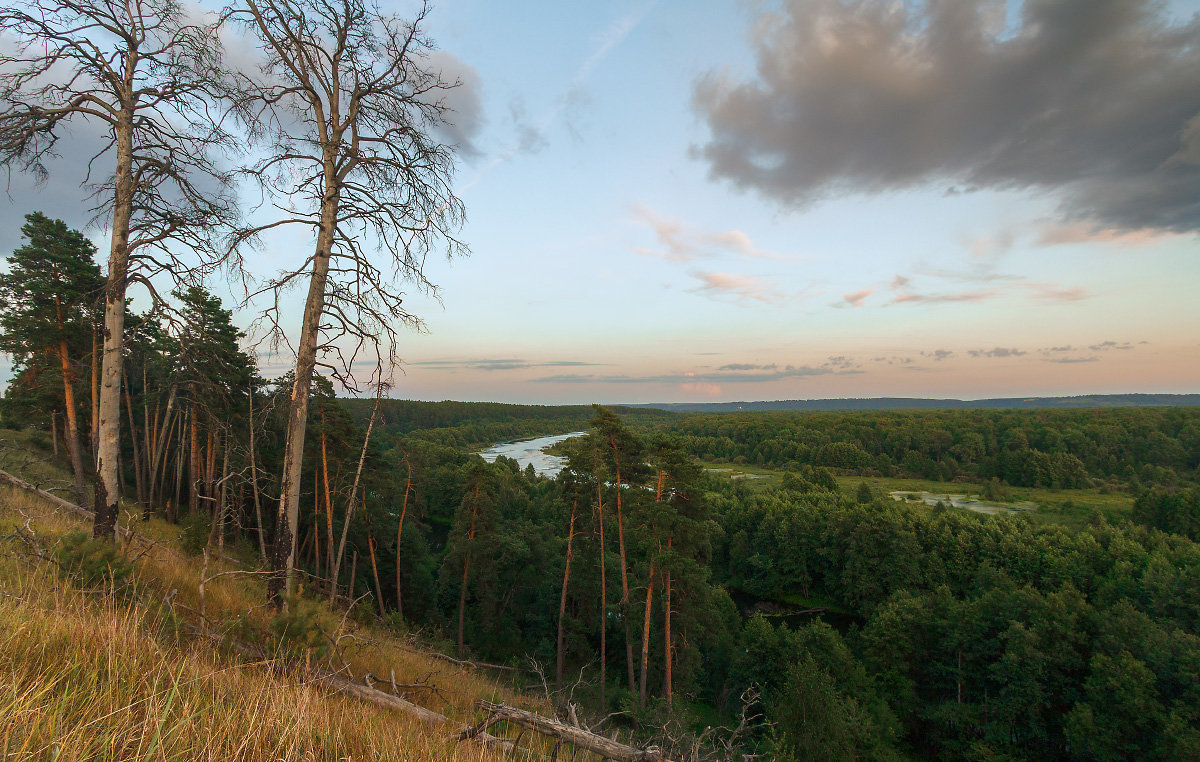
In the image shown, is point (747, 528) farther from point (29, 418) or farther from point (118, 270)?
point (29, 418)

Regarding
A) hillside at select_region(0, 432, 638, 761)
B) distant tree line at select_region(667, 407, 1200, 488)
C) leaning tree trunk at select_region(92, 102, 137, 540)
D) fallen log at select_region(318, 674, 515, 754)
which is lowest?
distant tree line at select_region(667, 407, 1200, 488)

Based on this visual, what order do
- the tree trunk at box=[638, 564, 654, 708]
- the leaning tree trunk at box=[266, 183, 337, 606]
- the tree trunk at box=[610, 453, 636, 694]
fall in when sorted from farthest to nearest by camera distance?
the tree trunk at box=[610, 453, 636, 694]
the tree trunk at box=[638, 564, 654, 708]
the leaning tree trunk at box=[266, 183, 337, 606]

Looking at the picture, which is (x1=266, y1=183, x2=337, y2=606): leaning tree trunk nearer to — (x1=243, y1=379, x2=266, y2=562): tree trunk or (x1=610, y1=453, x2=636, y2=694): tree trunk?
(x1=243, y1=379, x2=266, y2=562): tree trunk

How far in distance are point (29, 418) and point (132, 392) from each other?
9.00 m

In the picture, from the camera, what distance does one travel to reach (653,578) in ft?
52.4

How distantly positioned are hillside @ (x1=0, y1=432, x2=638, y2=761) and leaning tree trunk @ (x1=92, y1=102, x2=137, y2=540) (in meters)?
0.93

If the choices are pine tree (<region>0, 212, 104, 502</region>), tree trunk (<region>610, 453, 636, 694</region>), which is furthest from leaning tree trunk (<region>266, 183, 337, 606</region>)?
pine tree (<region>0, 212, 104, 502</region>)

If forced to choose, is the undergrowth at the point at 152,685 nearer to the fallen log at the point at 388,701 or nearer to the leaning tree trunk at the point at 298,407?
the fallen log at the point at 388,701

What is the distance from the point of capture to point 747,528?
1670 inches

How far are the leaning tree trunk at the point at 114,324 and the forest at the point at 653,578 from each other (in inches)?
25.7

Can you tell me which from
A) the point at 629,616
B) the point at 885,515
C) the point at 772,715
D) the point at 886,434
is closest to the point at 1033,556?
the point at 885,515

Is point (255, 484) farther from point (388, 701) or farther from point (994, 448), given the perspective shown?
point (994, 448)

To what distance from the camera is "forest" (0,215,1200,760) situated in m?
14.8

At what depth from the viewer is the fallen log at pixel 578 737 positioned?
335cm
